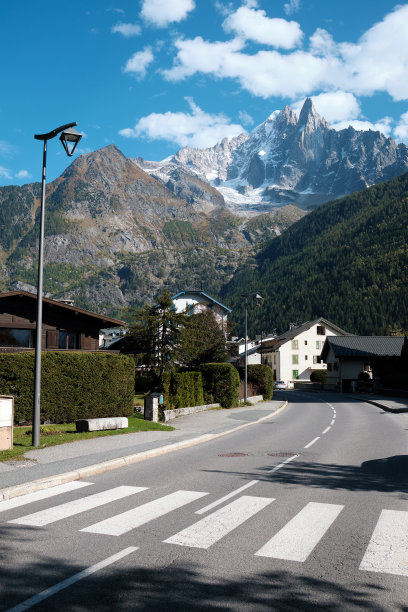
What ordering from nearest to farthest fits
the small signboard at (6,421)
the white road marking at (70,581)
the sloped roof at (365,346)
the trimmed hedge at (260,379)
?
the white road marking at (70,581)
the small signboard at (6,421)
the trimmed hedge at (260,379)
the sloped roof at (365,346)

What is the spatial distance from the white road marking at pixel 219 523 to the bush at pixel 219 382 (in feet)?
83.0

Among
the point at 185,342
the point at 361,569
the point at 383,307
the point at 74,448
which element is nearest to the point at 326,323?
the point at 383,307

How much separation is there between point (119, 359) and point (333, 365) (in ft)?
203

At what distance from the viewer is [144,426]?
19.8 m

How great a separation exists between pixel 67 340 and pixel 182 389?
8930 mm

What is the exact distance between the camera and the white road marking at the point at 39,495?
829cm

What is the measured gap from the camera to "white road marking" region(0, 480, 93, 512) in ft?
27.2

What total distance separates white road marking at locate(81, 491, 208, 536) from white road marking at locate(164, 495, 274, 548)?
0.70 m

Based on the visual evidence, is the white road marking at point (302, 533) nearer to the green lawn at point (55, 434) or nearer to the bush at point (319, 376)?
the green lawn at point (55, 434)

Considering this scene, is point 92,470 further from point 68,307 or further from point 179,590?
point 68,307

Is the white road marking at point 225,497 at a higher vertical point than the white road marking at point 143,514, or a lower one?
lower

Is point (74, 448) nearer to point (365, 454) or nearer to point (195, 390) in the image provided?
point (365, 454)

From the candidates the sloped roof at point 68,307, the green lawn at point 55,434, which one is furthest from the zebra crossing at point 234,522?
the sloped roof at point 68,307

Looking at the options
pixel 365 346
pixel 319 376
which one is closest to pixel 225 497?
pixel 365 346
